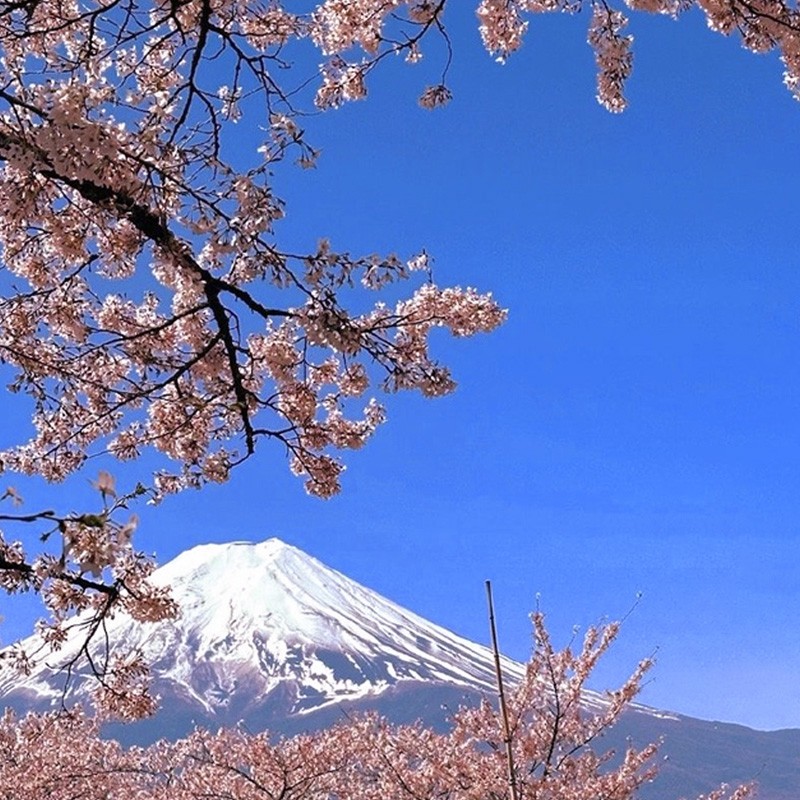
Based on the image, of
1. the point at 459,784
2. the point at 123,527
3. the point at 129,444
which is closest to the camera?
the point at 123,527

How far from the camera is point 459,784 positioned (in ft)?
34.1

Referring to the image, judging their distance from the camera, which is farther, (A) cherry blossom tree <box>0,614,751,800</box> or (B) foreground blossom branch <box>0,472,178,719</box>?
(A) cherry blossom tree <box>0,614,751,800</box>

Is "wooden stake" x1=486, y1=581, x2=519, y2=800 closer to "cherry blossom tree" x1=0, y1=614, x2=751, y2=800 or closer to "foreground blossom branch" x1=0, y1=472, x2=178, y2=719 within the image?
"foreground blossom branch" x1=0, y1=472, x2=178, y2=719

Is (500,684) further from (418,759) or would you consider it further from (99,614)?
(418,759)

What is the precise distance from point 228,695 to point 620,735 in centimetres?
8253

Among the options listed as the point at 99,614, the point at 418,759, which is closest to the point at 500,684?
the point at 99,614

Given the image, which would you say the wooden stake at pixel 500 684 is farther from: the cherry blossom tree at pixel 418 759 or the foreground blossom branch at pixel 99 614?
the cherry blossom tree at pixel 418 759

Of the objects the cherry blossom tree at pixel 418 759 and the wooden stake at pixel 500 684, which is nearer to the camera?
the wooden stake at pixel 500 684

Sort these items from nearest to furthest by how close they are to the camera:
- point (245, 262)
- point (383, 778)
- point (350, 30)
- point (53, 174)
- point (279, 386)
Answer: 1. point (53, 174)
2. point (245, 262)
3. point (350, 30)
4. point (279, 386)
5. point (383, 778)

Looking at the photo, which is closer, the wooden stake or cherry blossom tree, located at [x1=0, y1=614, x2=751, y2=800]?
the wooden stake

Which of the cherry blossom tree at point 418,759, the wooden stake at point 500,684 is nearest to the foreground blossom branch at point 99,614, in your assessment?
the wooden stake at point 500,684

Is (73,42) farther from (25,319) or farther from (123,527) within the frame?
(123,527)

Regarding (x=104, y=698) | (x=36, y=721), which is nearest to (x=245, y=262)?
(x=104, y=698)

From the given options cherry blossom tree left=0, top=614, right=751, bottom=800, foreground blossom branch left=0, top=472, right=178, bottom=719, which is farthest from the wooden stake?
cherry blossom tree left=0, top=614, right=751, bottom=800
